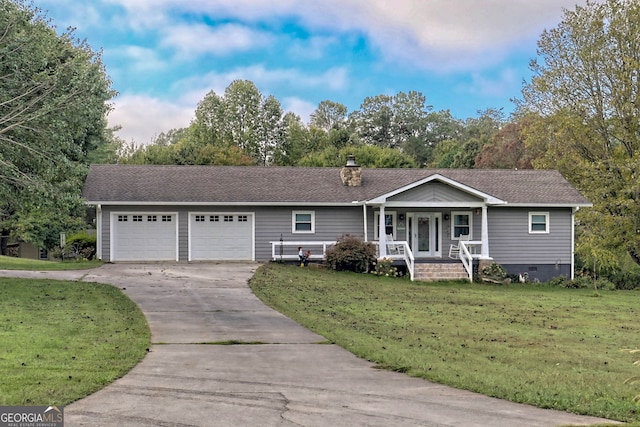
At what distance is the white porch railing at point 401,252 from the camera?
25531 mm

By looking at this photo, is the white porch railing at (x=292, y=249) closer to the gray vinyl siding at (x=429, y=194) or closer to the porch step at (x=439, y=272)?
the gray vinyl siding at (x=429, y=194)

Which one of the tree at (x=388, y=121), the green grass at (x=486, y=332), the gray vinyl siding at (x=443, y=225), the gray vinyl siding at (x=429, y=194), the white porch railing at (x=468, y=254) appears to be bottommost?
the green grass at (x=486, y=332)

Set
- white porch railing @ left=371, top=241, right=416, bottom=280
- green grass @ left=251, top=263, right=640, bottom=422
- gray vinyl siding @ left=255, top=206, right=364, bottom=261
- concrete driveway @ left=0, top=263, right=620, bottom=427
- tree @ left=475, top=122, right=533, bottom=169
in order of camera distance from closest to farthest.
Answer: concrete driveway @ left=0, top=263, right=620, bottom=427 < green grass @ left=251, top=263, right=640, bottom=422 < white porch railing @ left=371, top=241, right=416, bottom=280 < gray vinyl siding @ left=255, top=206, right=364, bottom=261 < tree @ left=475, top=122, right=533, bottom=169

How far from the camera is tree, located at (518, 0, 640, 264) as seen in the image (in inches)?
1202

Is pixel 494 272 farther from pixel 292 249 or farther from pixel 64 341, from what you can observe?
pixel 64 341

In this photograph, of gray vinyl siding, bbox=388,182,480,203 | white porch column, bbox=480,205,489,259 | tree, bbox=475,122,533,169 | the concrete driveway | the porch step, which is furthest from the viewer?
tree, bbox=475,122,533,169

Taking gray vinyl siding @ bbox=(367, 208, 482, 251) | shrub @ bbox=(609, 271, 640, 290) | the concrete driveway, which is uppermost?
gray vinyl siding @ bbox=(367, 208, 482, 251)

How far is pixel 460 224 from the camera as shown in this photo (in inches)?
1126

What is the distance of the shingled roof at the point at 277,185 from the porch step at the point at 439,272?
3.57 metres

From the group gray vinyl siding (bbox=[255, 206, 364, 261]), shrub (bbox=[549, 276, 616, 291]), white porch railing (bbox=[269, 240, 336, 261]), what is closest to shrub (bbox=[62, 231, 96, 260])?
gray vinyl siding (bbox=[255, 206, 364, 261])

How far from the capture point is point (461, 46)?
93.0 ft

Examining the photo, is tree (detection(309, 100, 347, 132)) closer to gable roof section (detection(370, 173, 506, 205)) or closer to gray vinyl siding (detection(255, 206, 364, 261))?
gray vinyl siding (detection(255, 206, 364, 261))

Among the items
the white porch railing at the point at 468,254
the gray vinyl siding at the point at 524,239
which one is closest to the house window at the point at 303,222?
the white porch railing at the point at 468,254

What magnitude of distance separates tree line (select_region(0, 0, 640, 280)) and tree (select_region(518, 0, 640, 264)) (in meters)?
0.06
